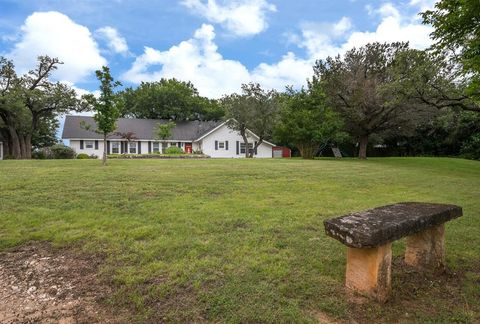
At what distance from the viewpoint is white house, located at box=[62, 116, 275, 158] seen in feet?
99.4

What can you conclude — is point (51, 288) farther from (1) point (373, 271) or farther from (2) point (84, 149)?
(2) point (84, 149)

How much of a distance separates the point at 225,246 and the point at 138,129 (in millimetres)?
31477

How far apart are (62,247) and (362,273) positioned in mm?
3439

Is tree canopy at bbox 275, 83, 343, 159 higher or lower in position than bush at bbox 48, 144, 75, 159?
higher

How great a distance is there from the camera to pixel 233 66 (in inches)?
1002

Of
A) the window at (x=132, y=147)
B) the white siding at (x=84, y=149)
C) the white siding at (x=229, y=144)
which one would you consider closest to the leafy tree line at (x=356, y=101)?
the white siding at (x=229, y=144)

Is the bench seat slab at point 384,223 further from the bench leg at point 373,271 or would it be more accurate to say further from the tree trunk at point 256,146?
the tree trunk at point 256,146

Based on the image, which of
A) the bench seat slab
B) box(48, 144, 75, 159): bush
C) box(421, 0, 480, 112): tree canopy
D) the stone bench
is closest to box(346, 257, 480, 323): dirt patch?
the stone bench

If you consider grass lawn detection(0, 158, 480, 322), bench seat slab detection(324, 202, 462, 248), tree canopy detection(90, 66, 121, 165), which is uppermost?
tree canopy detection(90, 66, 121, 165)

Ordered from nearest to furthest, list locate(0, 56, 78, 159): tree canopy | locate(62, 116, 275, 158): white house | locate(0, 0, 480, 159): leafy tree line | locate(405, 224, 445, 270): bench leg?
1. locate(405, 224, 445, 270): bench leg
2. locate(0, 0, 480, 159): leafy tree line
3. locate(0, 56, 78, 159): tree canopy
4. locate(62, 116, 275, 158): white house

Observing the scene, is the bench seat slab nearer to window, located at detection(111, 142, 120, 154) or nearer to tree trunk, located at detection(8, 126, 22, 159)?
tree trunk, located at detection(8, 126, 22, 159)

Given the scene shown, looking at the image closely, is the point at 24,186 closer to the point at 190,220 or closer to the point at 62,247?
the point at 62,247

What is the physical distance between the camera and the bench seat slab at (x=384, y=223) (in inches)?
92.5

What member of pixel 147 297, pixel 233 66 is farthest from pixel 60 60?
pixel 147 297
